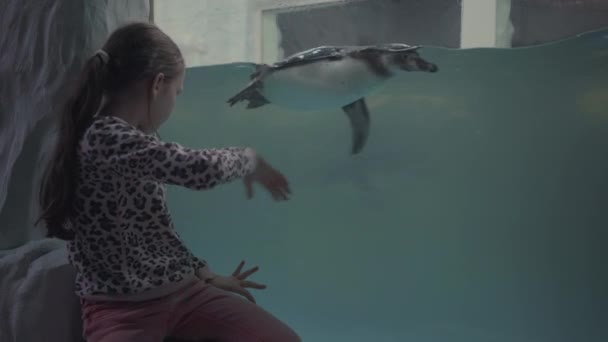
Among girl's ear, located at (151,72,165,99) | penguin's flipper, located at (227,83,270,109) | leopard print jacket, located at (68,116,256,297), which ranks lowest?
leopard print jacket, located at (68,116,256,297)

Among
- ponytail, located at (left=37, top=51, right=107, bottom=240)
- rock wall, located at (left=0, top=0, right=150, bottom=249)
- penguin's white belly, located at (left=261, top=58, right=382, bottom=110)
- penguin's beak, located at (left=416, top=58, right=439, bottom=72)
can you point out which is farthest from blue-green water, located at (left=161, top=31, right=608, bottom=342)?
ponytail, located at (left=37, top=51, right=107, bottom=240)

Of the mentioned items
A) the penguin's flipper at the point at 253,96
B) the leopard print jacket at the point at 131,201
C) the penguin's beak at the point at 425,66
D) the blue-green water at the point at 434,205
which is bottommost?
the blue-green water at the point at 434,205

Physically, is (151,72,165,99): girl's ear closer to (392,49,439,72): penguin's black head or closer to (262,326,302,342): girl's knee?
(262,326,302,342): girl's knee

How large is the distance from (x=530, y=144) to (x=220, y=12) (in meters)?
5.03

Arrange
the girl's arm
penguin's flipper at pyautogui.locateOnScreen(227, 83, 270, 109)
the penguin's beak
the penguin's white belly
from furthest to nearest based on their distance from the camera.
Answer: penguin's flipper at pyautogui.locateOnScreen(227, 83, 270, 109), the penguin's white belly, the penguin's beak, the girl's arm

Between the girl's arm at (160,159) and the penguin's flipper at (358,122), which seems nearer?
the girl's arm at (160,159)

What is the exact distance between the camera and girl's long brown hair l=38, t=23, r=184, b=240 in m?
1.47

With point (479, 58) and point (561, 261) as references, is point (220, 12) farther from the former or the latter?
point (561, 261)

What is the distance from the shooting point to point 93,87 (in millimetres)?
1473

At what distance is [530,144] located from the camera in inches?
334

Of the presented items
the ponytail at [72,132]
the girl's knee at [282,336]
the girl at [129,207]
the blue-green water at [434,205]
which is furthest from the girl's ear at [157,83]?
the blue-green water at [434,205]

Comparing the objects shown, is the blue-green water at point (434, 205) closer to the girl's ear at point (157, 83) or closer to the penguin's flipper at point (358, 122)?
the penguin's flipper at point (358, 122)

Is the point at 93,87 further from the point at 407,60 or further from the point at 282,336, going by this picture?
the point at 407,60

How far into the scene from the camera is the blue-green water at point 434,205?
7266mm
